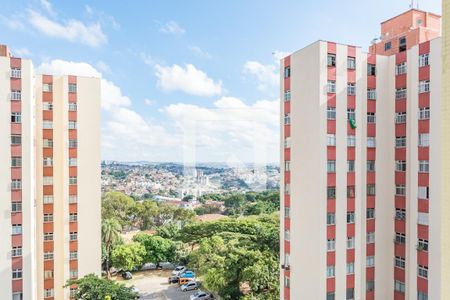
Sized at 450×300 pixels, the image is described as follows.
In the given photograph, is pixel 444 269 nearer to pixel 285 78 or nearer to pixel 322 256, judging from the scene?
pixel 322 256

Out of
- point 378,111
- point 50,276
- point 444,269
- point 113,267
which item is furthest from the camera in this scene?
point 113,267

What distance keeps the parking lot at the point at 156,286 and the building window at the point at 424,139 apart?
19386 millimetres

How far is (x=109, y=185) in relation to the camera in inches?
2677

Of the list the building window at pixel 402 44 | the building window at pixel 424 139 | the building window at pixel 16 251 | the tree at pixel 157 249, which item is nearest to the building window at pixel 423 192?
the building window at pixel 424 139

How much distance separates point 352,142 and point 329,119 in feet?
5.18

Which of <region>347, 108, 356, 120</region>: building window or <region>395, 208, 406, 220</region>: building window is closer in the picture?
<region>347, 108, 356, 120</region>: building window

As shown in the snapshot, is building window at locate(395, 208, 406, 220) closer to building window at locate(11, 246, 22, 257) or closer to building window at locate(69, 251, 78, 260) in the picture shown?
building window at locate(69, 251, 78, 260)

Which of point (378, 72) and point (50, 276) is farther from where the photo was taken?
point (50, 276)

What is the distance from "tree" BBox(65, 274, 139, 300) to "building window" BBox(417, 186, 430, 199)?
14676 millimetres

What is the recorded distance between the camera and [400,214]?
16188 millimetres

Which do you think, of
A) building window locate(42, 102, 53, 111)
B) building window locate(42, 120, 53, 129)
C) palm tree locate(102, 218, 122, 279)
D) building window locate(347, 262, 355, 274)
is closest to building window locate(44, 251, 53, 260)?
building window locate(42, 120, 53, 129)

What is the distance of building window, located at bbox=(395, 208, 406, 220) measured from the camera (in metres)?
16.0

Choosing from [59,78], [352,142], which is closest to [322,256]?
[352,142]

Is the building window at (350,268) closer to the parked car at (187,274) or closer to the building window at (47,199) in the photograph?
the building window at (47,199)
